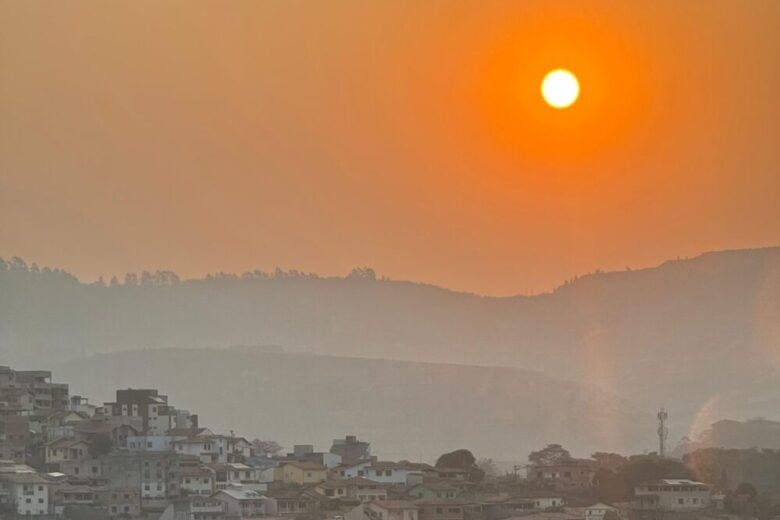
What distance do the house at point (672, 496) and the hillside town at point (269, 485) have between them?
0.06 ft

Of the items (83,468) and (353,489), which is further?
(353,489)

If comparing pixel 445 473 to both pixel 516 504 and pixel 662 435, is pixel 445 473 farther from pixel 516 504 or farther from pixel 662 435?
pixel 662 435

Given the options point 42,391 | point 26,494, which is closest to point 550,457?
point 42,391

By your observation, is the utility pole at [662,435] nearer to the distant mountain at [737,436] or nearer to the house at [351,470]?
the distant mountain at [737,436]

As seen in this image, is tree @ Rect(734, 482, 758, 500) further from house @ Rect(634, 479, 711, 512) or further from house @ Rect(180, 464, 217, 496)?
house @ Rect(180, 464, 217, 496)

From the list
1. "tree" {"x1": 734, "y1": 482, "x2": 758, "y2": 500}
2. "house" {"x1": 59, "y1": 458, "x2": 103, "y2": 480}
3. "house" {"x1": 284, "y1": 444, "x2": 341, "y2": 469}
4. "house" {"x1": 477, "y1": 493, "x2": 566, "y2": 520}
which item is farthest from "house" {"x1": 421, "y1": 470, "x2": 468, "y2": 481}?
"house" {"x1": 59, "y1": 458, "x2": 103, "y2": 480}

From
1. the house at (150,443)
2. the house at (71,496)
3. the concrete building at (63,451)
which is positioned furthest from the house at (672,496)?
the concrete building at (63,451)

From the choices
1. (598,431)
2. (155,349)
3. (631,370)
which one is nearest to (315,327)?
(155,349)

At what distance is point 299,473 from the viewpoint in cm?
2705

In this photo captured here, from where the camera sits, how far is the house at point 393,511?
79.5 ft

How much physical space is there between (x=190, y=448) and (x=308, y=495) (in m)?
2.48

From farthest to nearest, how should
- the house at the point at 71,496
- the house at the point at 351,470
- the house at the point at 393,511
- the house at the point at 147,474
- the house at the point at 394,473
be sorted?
the house at the point at 351,470
the house at the point at 394,473
the house at the point at 147,474
the house at the point at 393,511
the house at the point at 71,496

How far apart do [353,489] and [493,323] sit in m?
29.3

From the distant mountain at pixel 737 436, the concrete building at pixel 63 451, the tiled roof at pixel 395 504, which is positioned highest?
the distant mountain at pixel 737 436
